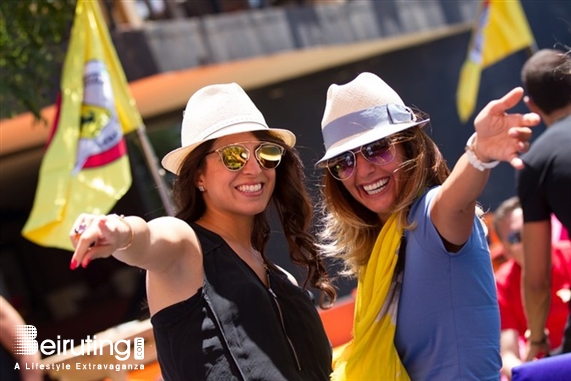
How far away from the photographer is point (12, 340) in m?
3.63

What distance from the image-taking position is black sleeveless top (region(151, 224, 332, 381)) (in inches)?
93.5

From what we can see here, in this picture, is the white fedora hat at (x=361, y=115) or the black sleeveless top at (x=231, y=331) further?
the white fedora hat at (x=361, y=115)

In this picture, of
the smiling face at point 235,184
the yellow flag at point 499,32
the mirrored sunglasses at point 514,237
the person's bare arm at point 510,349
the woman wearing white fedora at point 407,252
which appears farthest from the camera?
the yellow flag at point 499,32

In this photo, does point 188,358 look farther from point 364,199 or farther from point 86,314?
point 86,314

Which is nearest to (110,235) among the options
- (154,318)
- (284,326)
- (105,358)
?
(154,318)

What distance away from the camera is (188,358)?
238cm

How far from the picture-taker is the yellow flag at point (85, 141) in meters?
5.47

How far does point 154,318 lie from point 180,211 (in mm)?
408

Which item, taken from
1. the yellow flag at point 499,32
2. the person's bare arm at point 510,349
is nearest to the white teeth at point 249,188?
the person's bare arm at point 510,349

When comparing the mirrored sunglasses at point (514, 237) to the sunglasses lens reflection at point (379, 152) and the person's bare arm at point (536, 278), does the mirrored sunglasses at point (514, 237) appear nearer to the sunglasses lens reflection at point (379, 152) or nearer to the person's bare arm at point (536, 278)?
the person's bare arm at point (536, 278)

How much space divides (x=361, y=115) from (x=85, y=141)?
10.9 ft

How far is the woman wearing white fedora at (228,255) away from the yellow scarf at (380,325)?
0.18 m

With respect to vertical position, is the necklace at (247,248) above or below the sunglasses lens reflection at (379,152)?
below

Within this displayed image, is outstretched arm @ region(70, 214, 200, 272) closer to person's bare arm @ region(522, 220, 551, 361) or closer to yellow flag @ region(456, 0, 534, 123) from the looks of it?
person's bare arm @ region(522, 220, 551, 361)
